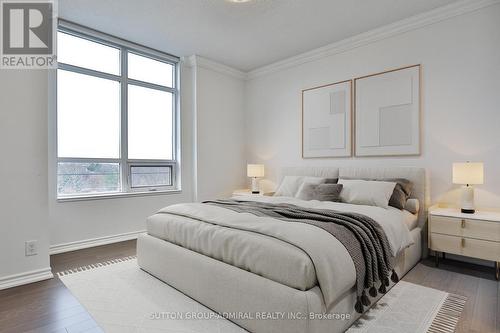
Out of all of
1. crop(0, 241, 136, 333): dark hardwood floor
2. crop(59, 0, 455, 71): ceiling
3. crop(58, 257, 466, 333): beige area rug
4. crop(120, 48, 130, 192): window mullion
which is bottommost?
crop(0, 241, 136, 333): dark hardwood floor

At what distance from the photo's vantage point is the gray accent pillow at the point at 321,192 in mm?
3318

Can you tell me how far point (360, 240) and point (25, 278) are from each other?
3.02 metres

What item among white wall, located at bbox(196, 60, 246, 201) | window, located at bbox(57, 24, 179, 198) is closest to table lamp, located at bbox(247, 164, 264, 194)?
white wall, located at bbox(196, 60, 246, 201)

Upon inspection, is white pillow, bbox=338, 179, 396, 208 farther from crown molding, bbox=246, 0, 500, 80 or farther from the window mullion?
the window mullion

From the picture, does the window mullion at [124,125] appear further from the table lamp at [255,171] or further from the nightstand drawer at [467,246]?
the nightstand drawer at [467,246]

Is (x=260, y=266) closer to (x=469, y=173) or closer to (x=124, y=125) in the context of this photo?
(x=469, y=173)

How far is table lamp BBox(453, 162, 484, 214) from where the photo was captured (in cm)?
270

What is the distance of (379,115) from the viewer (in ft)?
12.1

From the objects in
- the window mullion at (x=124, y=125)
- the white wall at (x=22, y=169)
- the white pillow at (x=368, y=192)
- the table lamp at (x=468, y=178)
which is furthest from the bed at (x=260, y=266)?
the window mullion at (x=124, y=125)

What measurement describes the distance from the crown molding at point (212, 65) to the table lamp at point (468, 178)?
154 inches

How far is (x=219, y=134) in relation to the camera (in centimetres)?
511

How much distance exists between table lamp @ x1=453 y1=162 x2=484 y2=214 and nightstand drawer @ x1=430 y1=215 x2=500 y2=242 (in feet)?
0.65

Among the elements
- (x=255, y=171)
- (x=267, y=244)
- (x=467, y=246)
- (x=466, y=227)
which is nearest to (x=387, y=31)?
(x=466, y=227)

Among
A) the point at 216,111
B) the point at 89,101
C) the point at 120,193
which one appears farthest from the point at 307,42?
A: the point at 120,193
